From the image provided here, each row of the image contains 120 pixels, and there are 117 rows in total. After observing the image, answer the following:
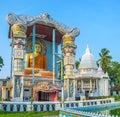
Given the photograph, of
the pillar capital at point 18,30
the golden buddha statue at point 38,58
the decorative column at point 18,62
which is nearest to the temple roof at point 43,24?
the pillar capital at point 18,30

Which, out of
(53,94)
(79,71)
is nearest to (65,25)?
(53,94)

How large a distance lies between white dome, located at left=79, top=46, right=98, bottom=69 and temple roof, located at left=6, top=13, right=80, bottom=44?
1490 centimetres

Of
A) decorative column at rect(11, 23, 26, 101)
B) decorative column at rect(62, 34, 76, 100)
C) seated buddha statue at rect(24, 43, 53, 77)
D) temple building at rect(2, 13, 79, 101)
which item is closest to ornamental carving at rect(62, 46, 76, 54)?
decorative column at rect(62, 34, 76, 100)

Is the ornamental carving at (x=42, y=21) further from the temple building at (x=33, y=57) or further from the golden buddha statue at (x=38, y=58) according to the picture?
the golden buddha statue at (x=38, y=58)

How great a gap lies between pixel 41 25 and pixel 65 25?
422 centimetres

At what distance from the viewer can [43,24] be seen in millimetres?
41844

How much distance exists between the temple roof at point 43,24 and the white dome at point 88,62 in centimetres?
1490

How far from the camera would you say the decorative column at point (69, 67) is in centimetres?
3862

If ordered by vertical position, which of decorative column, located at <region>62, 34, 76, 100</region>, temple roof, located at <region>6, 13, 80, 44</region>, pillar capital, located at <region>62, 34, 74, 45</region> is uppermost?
temple roof, located at <region>6, 13, 80, 44</region>

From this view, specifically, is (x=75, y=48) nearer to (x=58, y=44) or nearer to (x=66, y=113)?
(x=58, y=44)

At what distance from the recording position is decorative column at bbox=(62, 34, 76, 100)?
127 ft

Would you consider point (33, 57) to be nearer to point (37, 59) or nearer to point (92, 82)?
point (37, 59)

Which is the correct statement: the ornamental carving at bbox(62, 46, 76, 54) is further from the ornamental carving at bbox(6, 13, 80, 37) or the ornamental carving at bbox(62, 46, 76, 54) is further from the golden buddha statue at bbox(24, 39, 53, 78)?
the golden buddha statue at bbox(24, 39, 53, 78)

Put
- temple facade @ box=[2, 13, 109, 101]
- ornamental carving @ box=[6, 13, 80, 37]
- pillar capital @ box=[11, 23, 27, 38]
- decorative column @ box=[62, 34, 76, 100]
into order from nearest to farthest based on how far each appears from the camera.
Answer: temple facade @ box=[2, 13, 109, 101], pillar capital @ box=[11, 23, 27, 38], ornamental carving @ box=[6, 13, 80, 37], decorative column @ box=[62, 34, 76, 100]
